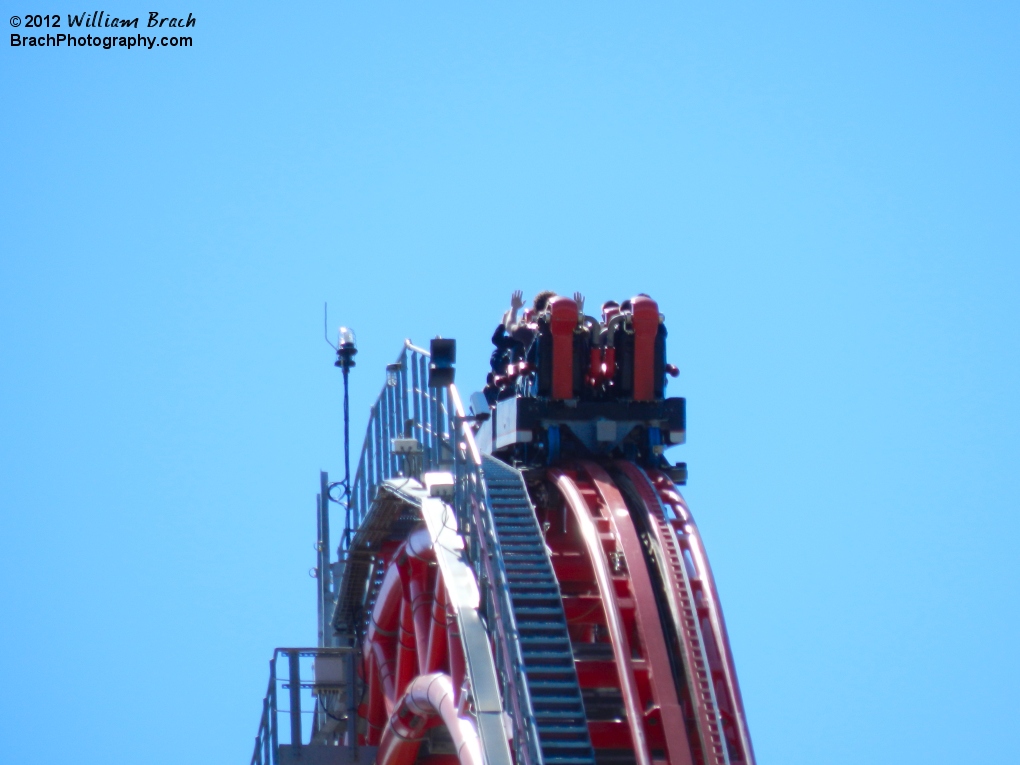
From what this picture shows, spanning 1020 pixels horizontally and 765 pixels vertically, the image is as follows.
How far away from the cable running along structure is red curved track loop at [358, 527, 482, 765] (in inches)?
1.5

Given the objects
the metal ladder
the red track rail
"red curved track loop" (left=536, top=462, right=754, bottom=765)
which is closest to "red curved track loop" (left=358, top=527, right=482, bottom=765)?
the red track rail

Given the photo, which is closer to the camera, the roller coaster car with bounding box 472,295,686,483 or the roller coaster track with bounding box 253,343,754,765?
the roller coaster track with bounding box 253,343,754,765

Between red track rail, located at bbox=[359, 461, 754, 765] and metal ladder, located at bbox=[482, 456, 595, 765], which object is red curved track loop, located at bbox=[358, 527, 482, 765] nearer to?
red track rail, located at bbox=[359, 461, 754, 765]

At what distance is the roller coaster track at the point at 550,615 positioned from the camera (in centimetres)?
2408

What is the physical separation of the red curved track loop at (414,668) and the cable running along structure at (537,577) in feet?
0.13

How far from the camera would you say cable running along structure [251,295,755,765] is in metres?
24.4

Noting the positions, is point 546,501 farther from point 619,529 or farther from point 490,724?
point 490,724

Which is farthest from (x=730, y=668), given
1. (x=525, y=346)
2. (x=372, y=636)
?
(x=372, y=636)

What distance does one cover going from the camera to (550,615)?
25.1 m

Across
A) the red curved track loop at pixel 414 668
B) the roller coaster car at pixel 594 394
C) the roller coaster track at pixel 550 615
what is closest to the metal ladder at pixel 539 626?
the roller coaster track at pixel 550 615

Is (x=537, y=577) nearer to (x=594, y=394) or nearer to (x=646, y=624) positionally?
(x=646, y=624)

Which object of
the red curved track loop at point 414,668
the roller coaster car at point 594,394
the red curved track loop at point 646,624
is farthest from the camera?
the roller coaster car at point 594,394

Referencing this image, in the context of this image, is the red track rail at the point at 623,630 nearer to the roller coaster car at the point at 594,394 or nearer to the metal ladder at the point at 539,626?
the roller coaster car at the point at 594,394

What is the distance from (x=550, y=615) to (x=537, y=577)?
62 cm
